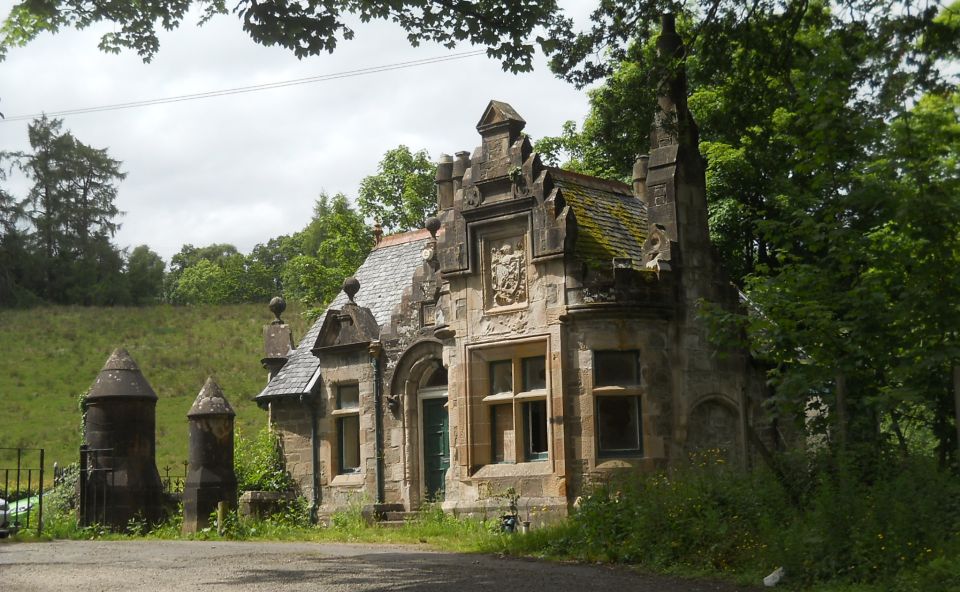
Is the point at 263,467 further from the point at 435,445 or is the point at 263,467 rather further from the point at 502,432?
the point at 502,432

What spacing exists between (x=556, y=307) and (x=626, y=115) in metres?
4.56

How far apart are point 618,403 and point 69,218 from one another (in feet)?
220

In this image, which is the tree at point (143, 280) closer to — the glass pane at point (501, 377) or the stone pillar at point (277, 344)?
the stone pillar at point (277, 344)

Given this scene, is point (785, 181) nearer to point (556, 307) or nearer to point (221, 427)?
point (556, 307)

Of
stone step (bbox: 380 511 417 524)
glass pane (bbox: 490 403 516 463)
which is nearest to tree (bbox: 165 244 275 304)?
stone step (bbox: 380 511 417 524)

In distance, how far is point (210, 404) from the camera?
876 inches

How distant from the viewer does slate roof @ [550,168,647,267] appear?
18766 millimetres

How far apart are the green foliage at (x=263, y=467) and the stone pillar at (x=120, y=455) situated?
8.69 ft

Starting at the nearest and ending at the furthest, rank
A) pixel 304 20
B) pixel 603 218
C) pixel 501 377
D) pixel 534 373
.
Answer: pixel 304 20 → pixel 534 373 → pixel 501 377 → pixel 603 218

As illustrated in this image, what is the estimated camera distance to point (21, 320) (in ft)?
221

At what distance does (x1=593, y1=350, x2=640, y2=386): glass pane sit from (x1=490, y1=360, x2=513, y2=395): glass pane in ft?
5.58

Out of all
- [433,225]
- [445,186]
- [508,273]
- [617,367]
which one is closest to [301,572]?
[617,367]

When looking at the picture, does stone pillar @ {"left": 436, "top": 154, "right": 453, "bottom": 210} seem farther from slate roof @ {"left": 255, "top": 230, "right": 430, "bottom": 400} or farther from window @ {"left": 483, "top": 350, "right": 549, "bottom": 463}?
window @ {"left": 483, "top": 350, "right": 549, "bottom": 463}

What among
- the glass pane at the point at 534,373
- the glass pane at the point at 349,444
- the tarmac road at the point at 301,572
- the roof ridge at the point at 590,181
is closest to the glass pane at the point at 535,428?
the glass pane at the point at 534,373
